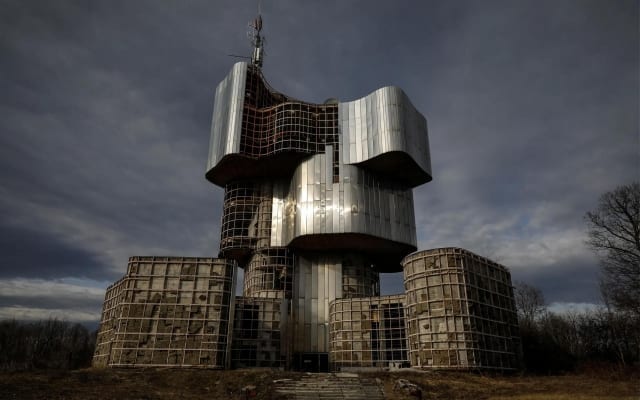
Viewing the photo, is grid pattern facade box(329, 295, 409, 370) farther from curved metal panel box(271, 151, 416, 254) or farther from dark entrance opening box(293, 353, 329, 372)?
curved metal panel box(271, 151, 416, 254)

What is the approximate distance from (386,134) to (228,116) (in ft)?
68.8

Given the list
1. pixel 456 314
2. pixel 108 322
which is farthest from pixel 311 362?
pixel 456 314

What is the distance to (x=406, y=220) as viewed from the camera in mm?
55281

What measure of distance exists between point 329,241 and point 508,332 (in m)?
22.8

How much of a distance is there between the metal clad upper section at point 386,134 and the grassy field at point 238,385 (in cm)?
2811

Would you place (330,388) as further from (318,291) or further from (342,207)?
(318,291)

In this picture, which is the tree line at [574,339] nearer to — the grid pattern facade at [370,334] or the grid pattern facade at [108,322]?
the grid pattern facade at [370,334]

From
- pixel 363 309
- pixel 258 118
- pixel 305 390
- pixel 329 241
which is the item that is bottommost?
pixel 305 390

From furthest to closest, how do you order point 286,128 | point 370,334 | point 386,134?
point 286,128 → point 386,134 → point 370,334

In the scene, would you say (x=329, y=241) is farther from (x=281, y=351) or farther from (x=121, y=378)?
(x=121, y=378)

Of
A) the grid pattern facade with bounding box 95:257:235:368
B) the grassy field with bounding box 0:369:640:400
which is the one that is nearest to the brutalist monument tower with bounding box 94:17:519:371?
the grid pattern facade with bounding box 95:257:235:368

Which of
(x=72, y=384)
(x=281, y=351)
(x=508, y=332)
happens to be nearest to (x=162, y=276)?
(x=72, y=384)

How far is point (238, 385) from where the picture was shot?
91.5ft

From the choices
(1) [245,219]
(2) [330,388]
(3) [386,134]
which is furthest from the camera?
(1) [245,219]
